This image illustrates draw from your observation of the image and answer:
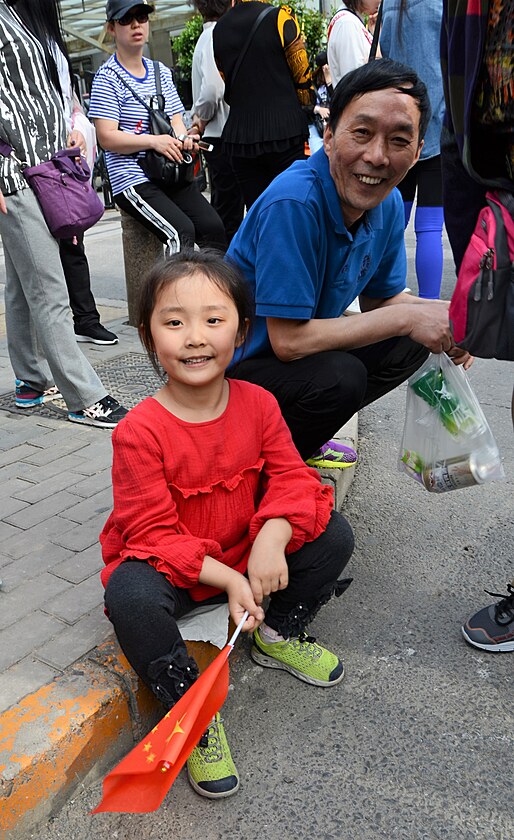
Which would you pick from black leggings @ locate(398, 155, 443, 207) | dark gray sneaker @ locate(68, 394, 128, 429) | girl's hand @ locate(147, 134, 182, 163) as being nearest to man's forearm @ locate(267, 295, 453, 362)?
dark gray sneaker @ locate(68, 394, 128, 429)

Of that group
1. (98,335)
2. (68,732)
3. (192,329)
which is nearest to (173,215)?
(98,335)

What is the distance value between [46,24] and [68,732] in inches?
116

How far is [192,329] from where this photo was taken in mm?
1931

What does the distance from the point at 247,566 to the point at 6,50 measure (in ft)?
7.98

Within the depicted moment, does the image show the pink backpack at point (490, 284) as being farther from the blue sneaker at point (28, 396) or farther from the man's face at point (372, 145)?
the blue sneaker at point (28, 396)

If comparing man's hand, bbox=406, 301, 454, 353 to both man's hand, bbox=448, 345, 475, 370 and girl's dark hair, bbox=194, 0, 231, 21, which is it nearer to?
man's hand, bbox=448, 345, 475, 370

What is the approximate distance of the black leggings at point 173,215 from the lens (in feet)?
14.2

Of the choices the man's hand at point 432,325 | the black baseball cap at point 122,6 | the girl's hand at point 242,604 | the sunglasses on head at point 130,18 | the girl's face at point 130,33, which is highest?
the black baseball cap at point 122,6

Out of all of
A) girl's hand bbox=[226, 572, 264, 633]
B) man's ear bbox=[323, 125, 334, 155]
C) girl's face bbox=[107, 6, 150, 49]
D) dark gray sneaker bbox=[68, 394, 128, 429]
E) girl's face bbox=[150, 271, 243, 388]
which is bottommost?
dark gray sneaker bbox=[68, 394, 128, 429]

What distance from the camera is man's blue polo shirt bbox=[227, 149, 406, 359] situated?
2.26m

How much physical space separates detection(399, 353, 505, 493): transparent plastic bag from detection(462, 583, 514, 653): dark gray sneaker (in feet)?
1.12

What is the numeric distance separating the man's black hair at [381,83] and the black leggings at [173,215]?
2.11 m

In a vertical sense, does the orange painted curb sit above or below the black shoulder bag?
below

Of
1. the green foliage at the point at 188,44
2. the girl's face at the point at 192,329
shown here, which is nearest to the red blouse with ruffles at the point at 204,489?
the girl's face at the point at 192,329
